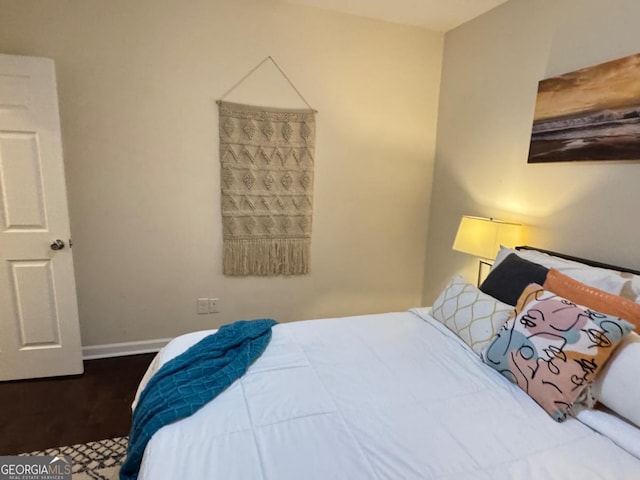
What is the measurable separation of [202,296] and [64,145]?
1421 millimetres

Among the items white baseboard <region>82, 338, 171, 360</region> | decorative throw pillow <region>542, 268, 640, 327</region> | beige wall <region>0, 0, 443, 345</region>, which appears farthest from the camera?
white baseboard <region>82, 338, 171, 360</region>

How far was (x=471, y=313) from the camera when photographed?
175cm

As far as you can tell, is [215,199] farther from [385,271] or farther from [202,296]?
[385,271]

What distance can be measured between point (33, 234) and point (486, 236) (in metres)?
2.92

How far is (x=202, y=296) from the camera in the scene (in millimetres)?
2855

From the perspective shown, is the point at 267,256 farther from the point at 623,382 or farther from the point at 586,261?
the point at 623,382

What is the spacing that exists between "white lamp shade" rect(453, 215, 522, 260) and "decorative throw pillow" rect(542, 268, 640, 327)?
589 mm

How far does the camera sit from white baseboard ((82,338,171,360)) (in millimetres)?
2678

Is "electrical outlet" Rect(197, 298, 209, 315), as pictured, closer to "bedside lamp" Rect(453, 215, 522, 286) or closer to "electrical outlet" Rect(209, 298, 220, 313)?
"electrical outlet" Rect(209, 298, 220, 313)

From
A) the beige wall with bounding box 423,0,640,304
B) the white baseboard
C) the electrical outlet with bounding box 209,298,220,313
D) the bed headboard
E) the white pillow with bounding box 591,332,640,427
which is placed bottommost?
the white baseboard

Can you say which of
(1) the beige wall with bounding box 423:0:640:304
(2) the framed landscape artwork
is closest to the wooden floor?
(1) the beige wall with bounding box 423:0:640:304

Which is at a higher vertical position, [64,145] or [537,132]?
[537,132]

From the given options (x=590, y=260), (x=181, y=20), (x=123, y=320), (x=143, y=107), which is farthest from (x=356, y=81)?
(x=123, y=320)

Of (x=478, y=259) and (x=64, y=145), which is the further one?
(x=478, y=259)
